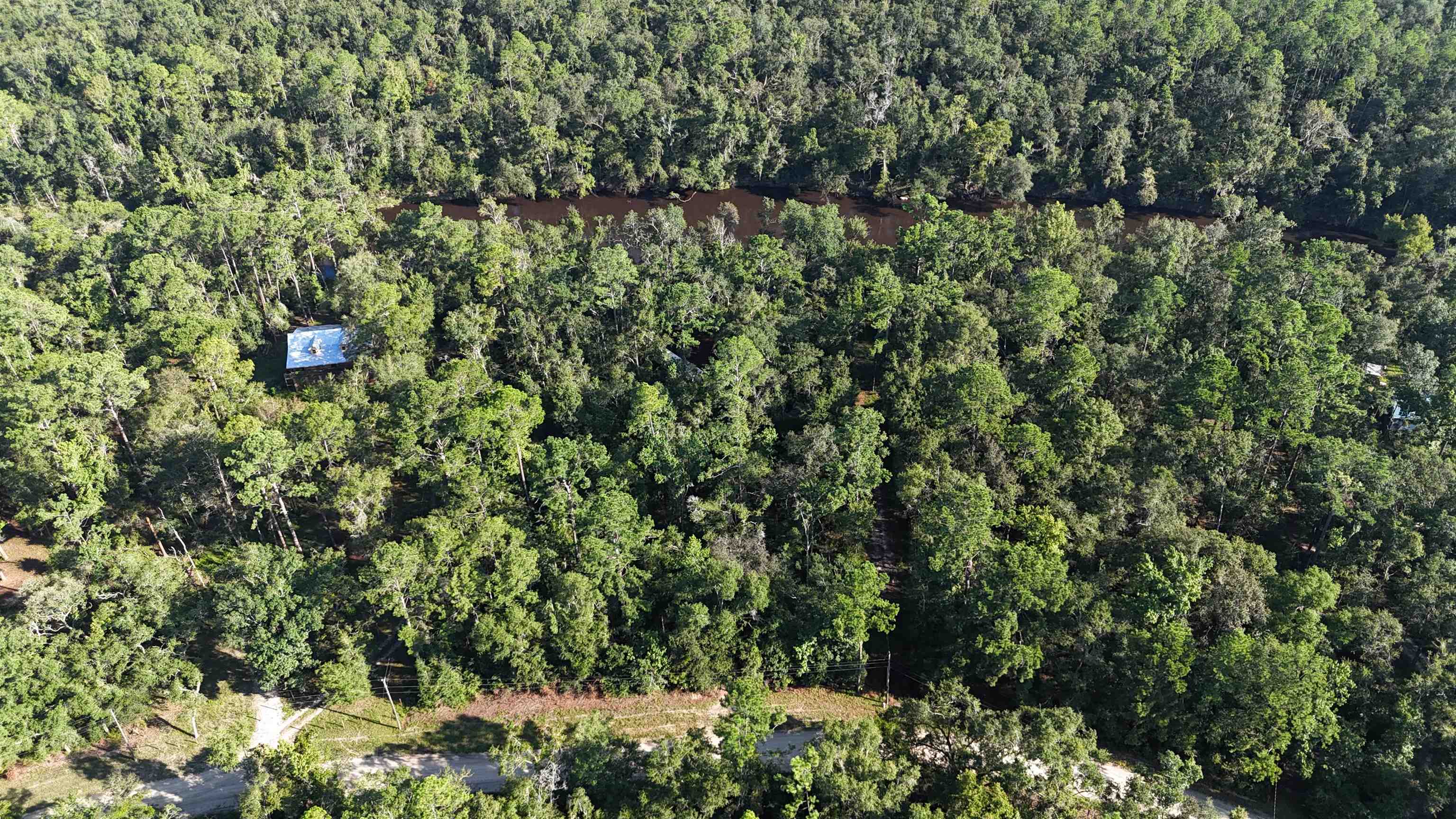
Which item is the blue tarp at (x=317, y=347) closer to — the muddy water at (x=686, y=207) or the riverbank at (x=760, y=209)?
the riverbank at (x=760, y=209)

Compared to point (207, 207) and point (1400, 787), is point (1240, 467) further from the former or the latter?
point (207, 207)

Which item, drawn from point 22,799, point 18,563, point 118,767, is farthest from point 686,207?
point 22,799

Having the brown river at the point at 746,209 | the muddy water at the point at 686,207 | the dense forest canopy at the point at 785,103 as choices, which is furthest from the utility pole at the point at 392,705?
the dense forest canopy at the point at 785,103

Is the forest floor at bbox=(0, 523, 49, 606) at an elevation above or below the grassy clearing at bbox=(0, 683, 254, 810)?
above

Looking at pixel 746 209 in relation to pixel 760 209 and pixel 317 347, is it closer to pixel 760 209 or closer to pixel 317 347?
pixel 760 209

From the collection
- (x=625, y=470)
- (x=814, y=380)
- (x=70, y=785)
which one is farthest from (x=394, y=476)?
(x=814, y=380)

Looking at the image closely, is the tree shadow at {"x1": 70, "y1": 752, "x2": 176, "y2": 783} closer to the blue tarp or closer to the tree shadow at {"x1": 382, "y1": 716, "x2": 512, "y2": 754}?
the tree shadow at {"x1": 382, "y1": 716, "x2": 512, "y2": 754}

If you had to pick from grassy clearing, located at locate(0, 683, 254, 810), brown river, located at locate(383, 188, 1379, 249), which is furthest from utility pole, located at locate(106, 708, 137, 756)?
brown river, located at locate(383, 188, 1379, 249)

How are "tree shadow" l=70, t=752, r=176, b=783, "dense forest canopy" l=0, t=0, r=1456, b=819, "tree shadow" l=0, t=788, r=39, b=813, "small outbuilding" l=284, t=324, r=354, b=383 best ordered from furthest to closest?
"small outbuilding" l=284, t=324, r=354, b=383 → "tree shadow" l=70, t=752, r=176, b=783 → "tree shadow" l=0, t=788, r=39, b=813 → "dense forest canopy" l=0, t=0, r=1456, b=819
